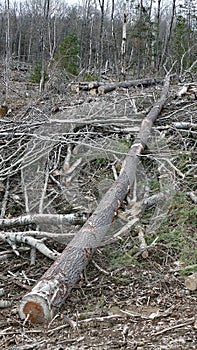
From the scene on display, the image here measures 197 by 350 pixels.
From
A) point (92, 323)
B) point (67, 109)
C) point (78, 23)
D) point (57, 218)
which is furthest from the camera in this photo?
point (78, 23)

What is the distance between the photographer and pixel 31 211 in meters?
4.56

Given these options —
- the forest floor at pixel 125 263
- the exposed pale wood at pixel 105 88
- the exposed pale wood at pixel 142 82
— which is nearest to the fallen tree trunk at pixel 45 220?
the forest floor at pixel 125 263

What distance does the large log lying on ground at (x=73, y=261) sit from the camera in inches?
113

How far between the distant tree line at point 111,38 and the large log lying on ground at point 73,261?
5.35 meters

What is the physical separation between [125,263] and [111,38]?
2567 centimetres

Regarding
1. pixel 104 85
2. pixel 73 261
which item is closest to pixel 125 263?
pixel 73 261

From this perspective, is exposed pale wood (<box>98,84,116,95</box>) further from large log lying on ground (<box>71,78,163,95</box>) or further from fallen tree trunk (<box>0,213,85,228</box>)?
fallen tree trunk (<box>0,213,85,228</box>)

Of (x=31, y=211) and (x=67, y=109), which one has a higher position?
(x=67, y=109)

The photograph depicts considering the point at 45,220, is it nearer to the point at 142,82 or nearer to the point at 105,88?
the point at 105,88

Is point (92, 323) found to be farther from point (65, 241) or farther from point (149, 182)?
point (149, 182)

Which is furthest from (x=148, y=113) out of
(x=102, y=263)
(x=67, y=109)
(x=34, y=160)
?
(x=102, y=263)

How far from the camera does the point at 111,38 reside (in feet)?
89.7

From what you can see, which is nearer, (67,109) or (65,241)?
(65,241)

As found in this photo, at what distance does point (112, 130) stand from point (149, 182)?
127cm
